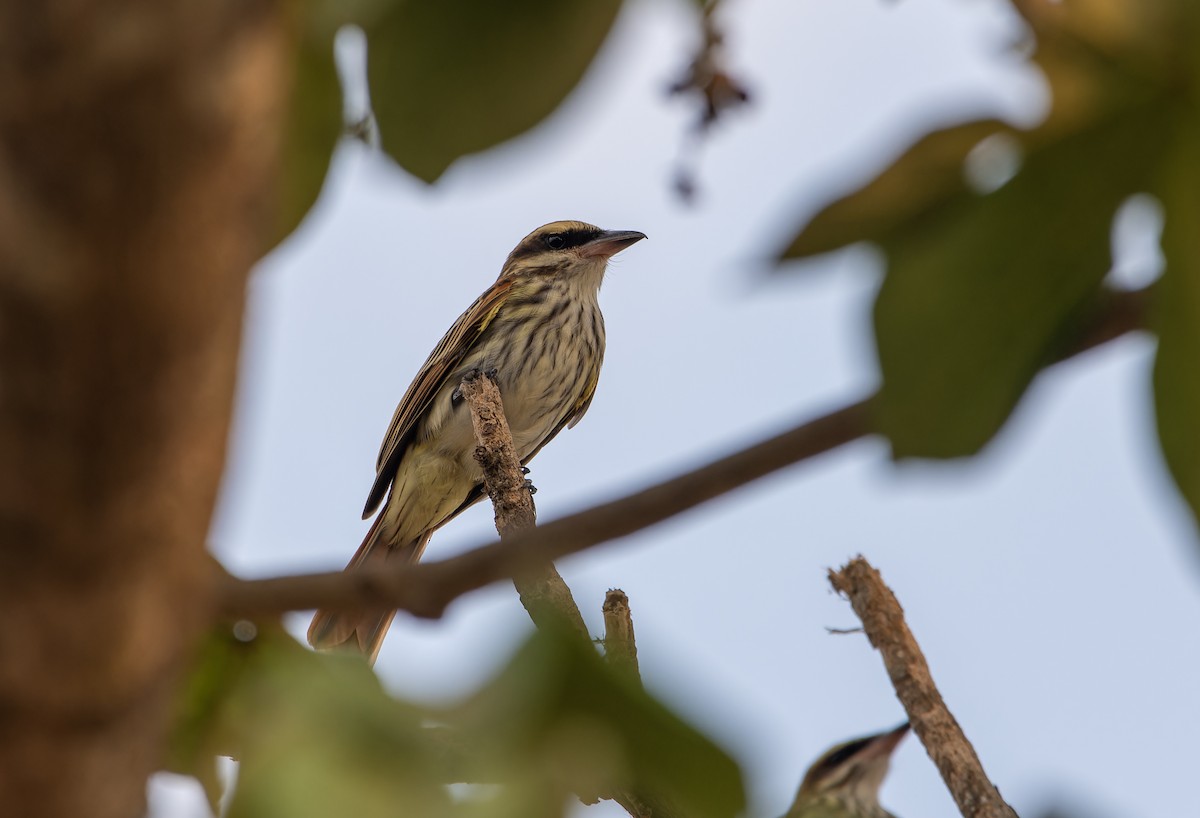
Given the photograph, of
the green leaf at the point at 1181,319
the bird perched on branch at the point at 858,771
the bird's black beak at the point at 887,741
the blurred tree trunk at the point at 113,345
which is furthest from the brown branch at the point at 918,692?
the blurred tree trunk at the point at 113,345

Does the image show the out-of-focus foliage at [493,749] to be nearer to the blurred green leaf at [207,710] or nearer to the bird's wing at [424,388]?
the blurred green leaf at [207,710]

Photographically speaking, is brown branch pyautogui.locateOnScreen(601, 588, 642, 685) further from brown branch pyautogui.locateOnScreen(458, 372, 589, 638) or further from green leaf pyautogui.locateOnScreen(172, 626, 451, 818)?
green leaf pyautogui.locateOnScreen(172, 626, 451, 818)

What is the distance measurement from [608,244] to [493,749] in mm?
7888

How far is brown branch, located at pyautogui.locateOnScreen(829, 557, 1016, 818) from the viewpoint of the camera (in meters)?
3.57

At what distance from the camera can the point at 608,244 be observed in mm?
8547

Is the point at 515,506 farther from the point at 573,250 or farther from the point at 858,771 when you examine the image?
the point at 573,250

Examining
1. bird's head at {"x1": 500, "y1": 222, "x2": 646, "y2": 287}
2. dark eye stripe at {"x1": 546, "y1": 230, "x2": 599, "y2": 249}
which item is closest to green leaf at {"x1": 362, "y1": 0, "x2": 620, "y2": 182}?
bird's head at {"x1": 500, "y1": 222, "x2": 646, "y2": 287}

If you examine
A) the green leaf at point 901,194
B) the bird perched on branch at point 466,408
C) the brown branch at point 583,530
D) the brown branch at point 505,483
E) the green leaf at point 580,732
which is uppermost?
the bird perched on branch at point 466,408

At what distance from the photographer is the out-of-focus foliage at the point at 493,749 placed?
2.41 feet

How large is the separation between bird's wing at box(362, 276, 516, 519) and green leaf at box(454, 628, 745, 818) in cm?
709

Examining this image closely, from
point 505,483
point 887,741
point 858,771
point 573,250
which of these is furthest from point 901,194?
point 573,250

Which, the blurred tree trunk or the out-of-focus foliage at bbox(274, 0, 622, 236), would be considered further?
the out-of-focus foliage at bbox(274, 0, 622, 236)

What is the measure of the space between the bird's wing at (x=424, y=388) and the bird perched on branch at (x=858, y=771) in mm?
3684

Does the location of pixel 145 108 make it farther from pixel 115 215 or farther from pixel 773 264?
pixel 773 264
